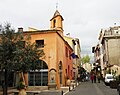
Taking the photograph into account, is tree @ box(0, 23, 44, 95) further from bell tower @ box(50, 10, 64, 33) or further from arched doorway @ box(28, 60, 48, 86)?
bell tower @ box(50, 10, 64, 33)

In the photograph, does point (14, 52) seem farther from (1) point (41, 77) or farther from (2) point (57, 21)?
(2) point (57, 21)

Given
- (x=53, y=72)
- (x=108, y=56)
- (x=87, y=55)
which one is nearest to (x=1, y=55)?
(x=53, y=72)

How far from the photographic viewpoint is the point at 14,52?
21266 mm

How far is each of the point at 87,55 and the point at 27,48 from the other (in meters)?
110

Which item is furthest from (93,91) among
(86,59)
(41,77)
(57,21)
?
(86,59)

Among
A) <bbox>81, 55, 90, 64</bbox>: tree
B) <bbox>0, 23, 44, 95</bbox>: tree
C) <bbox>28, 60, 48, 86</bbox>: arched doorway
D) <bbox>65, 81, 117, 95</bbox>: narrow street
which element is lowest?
<bbox>65, 81, 117, 95</bbox>: narrow street

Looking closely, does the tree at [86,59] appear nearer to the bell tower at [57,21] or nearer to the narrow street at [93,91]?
the bell tower at [57,21]

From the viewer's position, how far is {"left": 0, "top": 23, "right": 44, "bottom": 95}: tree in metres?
21.2

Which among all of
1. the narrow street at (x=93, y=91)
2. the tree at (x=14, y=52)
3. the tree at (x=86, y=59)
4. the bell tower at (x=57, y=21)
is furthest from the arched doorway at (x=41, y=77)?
the tree at (x=86, y=59)

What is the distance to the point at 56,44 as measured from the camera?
33.9 meters

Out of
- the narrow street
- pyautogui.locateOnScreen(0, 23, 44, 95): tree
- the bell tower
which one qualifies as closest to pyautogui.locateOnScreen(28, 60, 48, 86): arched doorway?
the narrow street

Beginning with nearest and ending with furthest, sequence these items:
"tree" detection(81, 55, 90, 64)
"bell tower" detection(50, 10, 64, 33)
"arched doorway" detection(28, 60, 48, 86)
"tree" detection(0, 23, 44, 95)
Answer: "tree" detection(0, 23, 44, 95) < "arched doorway" detection(28, 60, 48, 86) < "bell tower" detection(50, 10, 64, 33) < "tree" detection(81, 55, 90, 64)

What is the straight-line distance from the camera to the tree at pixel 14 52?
69.4ft

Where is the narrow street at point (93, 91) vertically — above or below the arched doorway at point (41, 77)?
below
